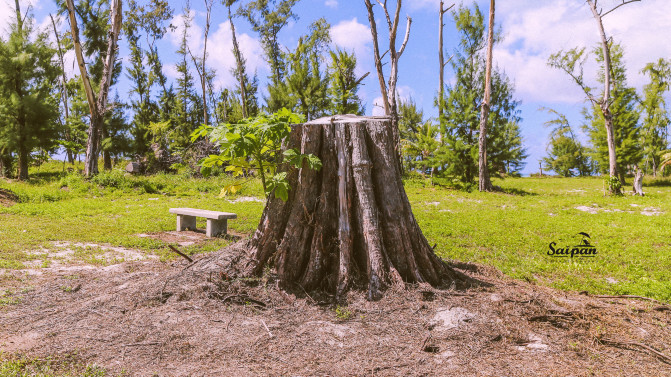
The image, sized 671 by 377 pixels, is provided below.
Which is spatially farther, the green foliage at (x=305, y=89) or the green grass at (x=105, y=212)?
the green foliage at (x=305, y=89)

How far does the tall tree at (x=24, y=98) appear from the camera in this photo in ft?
64.1

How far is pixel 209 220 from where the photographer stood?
8812 mm

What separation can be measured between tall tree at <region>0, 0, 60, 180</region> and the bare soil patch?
728 centimetres

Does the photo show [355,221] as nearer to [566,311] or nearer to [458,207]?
[566,311]

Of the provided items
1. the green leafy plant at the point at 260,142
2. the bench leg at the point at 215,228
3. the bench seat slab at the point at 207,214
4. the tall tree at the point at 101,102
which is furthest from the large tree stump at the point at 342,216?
the tall tree at the point at 101,102

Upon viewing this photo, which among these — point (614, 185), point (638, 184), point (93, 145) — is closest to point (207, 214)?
point (93, 145)

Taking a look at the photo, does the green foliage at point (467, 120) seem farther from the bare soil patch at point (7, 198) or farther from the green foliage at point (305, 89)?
the bare soil patch at point (7, 198)

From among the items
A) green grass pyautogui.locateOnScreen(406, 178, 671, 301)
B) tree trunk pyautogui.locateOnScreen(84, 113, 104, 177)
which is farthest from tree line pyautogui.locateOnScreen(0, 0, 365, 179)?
green grass pyautogui.locateOnScreen(406, 178, 671, 301)

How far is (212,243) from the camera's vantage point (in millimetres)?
7949

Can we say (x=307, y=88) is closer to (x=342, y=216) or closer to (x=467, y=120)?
(x=467, y=120)

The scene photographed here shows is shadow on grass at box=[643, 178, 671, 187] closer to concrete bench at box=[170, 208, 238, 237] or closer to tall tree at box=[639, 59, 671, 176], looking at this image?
tall tree at box=[639, 59, 671, 176]

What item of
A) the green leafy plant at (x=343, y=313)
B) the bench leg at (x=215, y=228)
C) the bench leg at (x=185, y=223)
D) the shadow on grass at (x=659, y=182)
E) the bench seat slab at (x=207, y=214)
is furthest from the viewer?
the shadow on grass at (x=659, y=182)

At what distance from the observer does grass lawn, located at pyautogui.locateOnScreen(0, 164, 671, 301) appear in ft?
20.6

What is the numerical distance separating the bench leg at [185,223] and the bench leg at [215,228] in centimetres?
115
